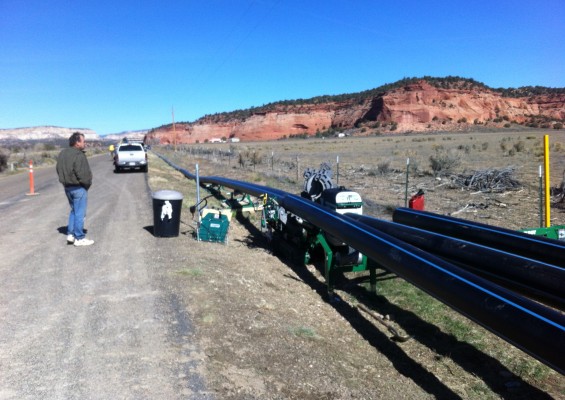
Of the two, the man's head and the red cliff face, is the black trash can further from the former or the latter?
the red cliff face

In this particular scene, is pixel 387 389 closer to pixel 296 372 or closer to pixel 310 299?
pixel 296 372

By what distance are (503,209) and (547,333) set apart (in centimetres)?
1015

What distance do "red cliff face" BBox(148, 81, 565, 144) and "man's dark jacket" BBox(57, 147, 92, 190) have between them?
275 ft

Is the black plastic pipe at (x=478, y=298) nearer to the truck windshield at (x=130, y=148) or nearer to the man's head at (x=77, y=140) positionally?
the man's head at (x=77, y=140)

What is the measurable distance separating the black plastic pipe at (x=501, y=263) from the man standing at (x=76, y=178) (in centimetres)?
509

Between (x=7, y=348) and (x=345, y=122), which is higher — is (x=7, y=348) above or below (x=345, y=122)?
below

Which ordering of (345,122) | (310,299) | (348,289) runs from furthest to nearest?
1. (345,122)
2. (348,289)
3. (310,299)

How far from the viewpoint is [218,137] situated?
452ft

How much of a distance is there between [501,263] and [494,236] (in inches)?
37.7

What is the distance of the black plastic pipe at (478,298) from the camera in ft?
10.5

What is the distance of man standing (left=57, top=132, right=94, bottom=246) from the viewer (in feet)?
24.4

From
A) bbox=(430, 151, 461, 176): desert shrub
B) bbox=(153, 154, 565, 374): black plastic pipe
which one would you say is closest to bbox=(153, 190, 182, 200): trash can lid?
bbox=(153, 154, 565, 374): black plastic pipe

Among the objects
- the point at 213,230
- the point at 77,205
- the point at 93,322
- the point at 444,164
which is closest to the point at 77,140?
the point at 77,205

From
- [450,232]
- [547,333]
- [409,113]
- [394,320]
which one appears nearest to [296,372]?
[547,333]
